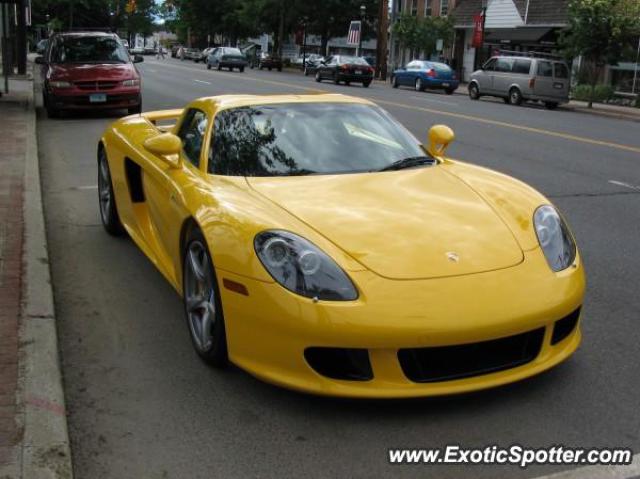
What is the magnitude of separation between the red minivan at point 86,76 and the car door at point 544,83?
15703 millimetres

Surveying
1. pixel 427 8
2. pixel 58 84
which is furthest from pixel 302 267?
pixel 427 8

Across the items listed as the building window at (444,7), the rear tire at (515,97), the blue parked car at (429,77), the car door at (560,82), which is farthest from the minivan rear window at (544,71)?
the building window at (444,7)

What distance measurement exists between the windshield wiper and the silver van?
24624 millimetres

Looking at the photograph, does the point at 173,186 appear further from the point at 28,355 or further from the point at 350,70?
the point at 350,70

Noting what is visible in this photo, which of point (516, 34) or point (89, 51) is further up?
point (516, 34)

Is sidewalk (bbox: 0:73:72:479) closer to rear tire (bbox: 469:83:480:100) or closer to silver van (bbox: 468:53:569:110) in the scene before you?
silver van (bbox: 468:53:569:110)

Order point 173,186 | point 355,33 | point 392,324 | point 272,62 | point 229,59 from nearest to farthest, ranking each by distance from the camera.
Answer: point 392,324
point 173,186
point 229,59
point 355,33
point 272,62

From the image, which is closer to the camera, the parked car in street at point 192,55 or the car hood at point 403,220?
the car hood at point 403,220

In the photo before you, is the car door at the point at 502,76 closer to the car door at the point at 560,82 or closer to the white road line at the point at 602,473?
the car door at the point at 560,82

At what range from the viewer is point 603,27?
89.7 feet

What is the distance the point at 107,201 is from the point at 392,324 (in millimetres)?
4187

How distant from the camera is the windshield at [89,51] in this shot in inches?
687

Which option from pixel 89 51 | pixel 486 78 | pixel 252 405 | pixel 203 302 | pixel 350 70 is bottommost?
pixel 252 405

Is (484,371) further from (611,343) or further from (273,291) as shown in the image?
(611,343)
